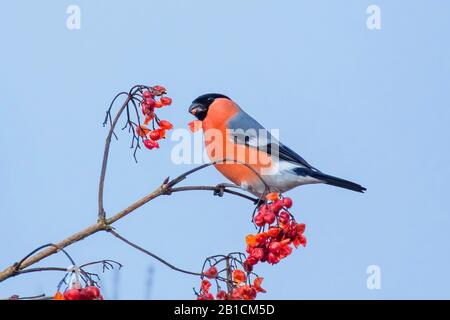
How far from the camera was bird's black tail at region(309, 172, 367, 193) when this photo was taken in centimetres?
259

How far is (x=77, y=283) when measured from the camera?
122cm

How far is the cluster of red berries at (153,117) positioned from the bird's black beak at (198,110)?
1.20 meters

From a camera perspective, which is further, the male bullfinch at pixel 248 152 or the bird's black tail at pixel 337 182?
the male bullfinch at pixel 248 152

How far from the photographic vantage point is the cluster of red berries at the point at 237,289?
1.38 meters

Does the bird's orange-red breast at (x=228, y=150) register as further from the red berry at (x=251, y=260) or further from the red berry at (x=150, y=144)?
the red berry at (x=251, y=260)

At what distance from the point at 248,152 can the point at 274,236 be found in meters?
1.21

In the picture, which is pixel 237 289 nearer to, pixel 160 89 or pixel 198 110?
pixel 160 89

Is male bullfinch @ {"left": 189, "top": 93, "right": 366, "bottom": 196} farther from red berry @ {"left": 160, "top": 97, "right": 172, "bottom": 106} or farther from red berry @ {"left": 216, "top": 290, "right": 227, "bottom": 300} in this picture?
red berry @ {"left": 216, "top": 290, "right": 227, "bottom": 300}

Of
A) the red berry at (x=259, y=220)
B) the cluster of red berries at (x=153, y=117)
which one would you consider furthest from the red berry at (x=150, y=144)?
the red berry at (x=259, y=220)

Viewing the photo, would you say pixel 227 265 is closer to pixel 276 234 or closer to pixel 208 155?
pixel 276 234

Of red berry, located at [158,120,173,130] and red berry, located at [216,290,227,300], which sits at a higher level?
red berry, located at [158,120,173,130]

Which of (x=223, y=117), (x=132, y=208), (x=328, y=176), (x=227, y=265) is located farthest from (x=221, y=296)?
(x=223, y=117)

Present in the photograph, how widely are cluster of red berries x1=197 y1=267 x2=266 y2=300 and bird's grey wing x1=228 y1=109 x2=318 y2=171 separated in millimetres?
1297

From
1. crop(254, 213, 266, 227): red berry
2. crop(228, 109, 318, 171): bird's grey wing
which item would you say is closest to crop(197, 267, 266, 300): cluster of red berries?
crop(254, 213, 266, 227): red berry
